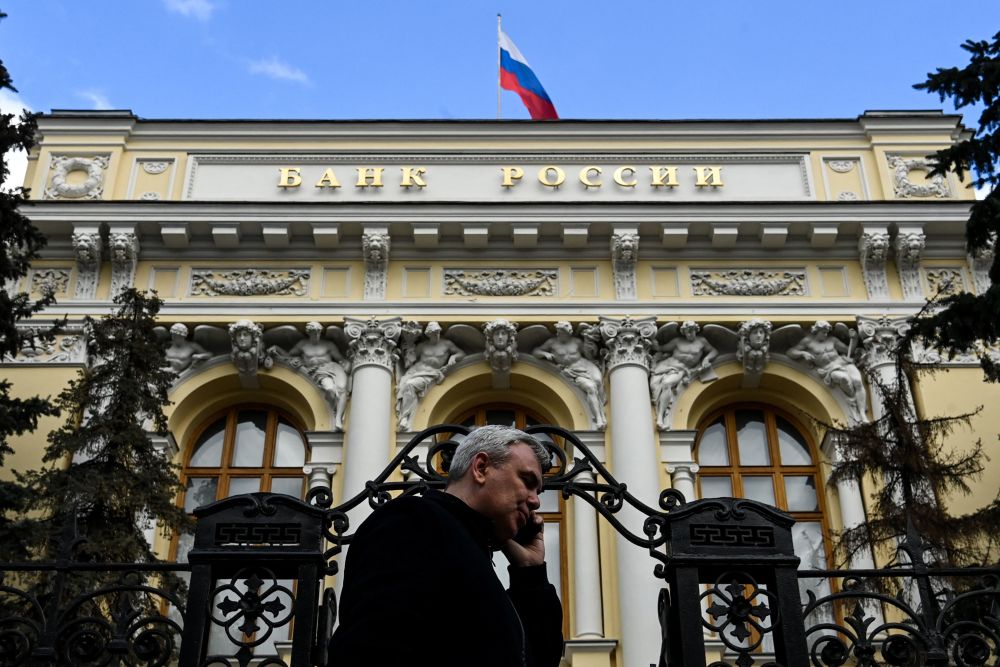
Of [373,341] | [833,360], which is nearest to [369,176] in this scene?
[373,341]

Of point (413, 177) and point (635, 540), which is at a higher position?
A: point (413, 177)

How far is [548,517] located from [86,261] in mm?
7495

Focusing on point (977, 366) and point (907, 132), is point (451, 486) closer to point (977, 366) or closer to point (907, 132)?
point (977, 366)

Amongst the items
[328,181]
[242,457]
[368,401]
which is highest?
[328,181]

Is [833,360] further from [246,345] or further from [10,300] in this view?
[10,300]

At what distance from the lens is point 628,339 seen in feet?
53.6

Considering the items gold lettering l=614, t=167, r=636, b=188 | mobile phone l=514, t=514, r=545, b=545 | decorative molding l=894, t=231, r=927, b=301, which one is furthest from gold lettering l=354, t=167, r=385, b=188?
mobile phone l=514, t=514, r=545, b=545

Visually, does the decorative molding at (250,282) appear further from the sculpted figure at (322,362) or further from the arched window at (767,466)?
the arched window at (767,466)

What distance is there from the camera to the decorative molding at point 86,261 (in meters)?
16.8

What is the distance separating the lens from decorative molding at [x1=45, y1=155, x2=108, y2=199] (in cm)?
1762

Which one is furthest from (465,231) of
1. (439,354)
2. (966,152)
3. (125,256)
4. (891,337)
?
(966,152)

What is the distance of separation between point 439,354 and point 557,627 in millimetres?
12434

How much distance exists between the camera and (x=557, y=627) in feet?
13.8

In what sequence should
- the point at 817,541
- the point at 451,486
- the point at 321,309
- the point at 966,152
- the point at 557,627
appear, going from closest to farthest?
the point at 451,486 → the point at 557,627 → the point at 966,152 → the point at 817,541 → the point at 321,309
